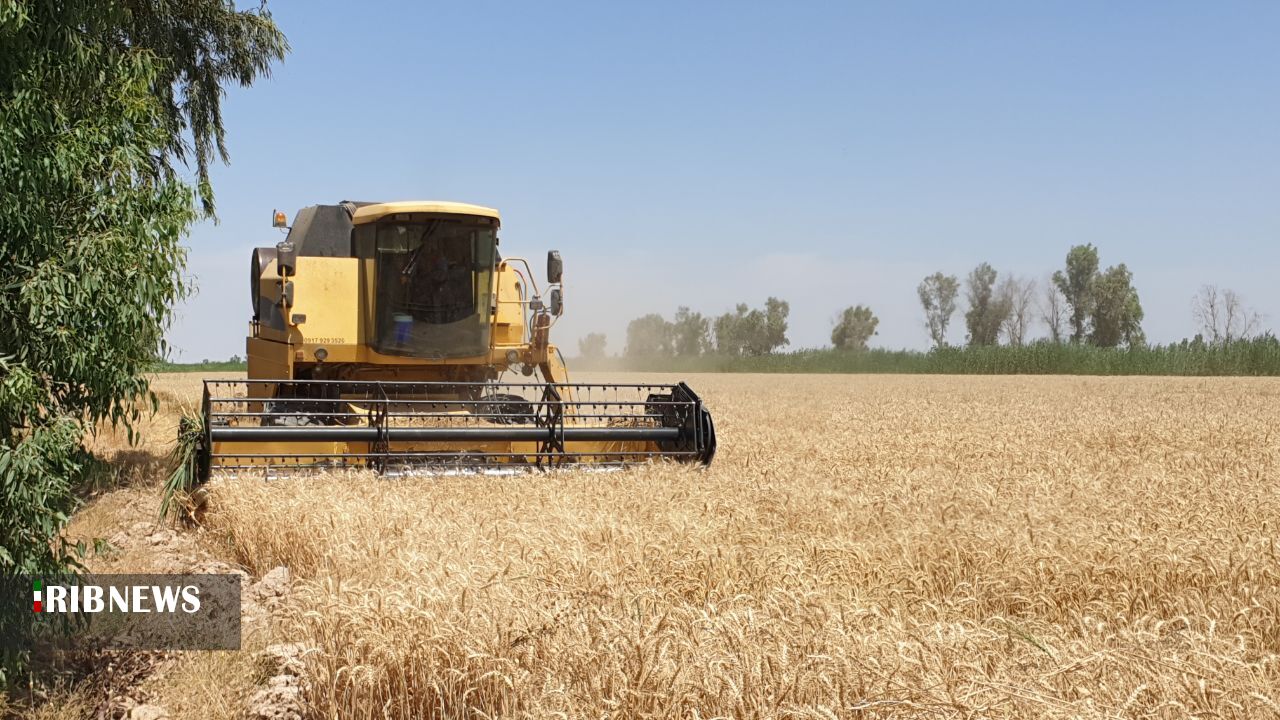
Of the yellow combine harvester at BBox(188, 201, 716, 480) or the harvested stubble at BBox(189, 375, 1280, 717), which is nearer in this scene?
the harvested stubble at BBox(189, 375, 1280, 717)

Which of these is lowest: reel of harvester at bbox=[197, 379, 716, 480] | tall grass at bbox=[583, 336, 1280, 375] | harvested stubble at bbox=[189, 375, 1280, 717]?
harvested stubble at bbox=[189, 375, 1280, 717]

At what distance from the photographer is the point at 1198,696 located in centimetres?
262

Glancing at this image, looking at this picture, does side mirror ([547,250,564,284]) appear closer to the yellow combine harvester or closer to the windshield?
the yellow combine harvester

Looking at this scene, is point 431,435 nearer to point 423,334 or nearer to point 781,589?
point 423,334

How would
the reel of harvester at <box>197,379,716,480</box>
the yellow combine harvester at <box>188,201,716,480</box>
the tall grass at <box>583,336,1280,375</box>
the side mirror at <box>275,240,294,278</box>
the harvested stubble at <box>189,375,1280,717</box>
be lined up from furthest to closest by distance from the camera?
the tall grass at <box>583,336,1280,375</box>
the side mirror at <box>275,240,294,278</box>
the yellow combine harvester at <box>188,201,716,480</box>
the reel of harvester at <box>197,379,716,480</box>
the harvested stubble at <box>189,375,1280,717</box>

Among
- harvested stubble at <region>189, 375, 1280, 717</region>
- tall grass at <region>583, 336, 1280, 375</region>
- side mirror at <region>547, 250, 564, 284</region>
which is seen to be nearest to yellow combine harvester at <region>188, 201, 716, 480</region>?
side mirror at <region>547, 250, 564, 284</region>

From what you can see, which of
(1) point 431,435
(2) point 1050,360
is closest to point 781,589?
(1) point 431,435

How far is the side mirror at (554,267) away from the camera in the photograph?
10039 millimetres

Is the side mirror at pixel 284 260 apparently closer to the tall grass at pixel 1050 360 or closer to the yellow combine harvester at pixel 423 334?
the yellow combine harvester at pixel 423 334

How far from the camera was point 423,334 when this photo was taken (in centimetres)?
999

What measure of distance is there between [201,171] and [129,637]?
12574 mm

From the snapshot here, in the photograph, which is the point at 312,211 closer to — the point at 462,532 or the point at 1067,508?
the point at 462,532

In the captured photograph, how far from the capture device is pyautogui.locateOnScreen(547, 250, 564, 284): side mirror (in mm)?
10039

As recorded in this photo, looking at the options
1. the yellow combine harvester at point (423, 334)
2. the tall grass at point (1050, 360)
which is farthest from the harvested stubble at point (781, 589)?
the tall grass at point (1050, 360)
